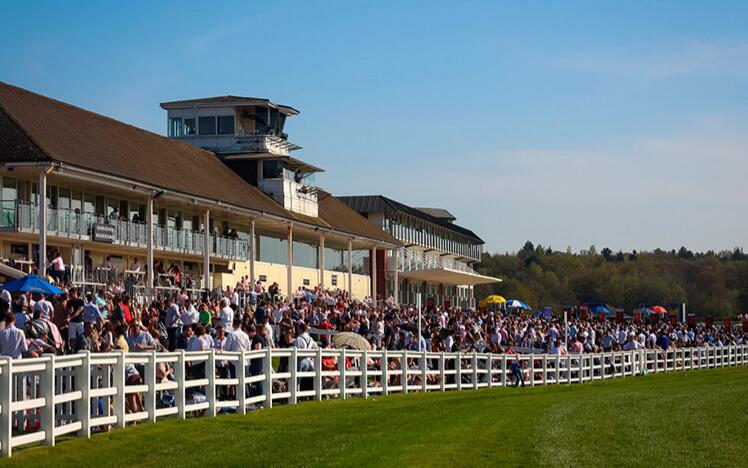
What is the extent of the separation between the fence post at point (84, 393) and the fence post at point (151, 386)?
149cm

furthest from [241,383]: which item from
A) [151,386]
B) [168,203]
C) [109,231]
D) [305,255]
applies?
[305,255]

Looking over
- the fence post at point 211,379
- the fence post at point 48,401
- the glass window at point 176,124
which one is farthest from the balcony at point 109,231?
the fence post at point 48,401

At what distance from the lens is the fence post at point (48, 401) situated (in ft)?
44.8

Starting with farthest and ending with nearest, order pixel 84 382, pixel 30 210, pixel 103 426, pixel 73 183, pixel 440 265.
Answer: pixel 440 265, pixel 73 183, pixel 30 210, pixel 103 426, pixel 84 382

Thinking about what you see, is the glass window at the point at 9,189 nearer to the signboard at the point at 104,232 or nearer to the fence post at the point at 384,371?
the signboard at the point at 104,232

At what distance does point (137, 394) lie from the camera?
17172mm

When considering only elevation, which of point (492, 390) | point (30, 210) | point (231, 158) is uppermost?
point (231, 158)

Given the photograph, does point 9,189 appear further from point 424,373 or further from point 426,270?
point 426,270

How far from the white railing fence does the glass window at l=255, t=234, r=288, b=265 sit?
22.0 m

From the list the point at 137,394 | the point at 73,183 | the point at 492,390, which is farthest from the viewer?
the point at 73,183

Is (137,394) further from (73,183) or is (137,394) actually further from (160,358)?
(73,183)

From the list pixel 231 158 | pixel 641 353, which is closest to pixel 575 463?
pixel 641 353

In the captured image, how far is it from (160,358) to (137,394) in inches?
47.1

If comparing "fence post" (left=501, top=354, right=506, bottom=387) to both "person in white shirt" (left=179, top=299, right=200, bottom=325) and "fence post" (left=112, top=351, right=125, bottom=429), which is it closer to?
"person in white shirt" (left=179, top=299, right=200, bottom=325)
